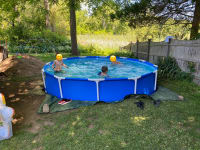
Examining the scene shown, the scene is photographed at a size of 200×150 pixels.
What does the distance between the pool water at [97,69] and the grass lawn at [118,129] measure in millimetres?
2703

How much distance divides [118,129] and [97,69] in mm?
5413

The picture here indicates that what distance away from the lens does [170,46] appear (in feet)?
24.1

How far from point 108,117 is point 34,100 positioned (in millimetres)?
2653

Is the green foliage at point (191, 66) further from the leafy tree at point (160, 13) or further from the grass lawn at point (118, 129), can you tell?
the grass lawn at point (118, 129)

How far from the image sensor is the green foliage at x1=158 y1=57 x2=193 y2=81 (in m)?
6.41

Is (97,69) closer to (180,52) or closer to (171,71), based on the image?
(171,71)

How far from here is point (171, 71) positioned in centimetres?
692

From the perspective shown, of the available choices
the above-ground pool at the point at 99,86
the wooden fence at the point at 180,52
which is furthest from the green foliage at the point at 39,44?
the above-ground pool at the point at 99,86

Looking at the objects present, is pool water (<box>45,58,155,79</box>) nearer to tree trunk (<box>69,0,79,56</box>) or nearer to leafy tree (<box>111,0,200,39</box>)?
leafy tree (<box>111,0,200,39</box>)

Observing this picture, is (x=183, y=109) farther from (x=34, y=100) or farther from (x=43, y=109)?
(x=34, y=100)

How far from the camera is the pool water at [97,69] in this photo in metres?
7.27

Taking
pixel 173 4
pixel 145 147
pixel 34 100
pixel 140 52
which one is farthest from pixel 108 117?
pixel 140 52

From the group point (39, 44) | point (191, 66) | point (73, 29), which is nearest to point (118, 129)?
point (191, 66)

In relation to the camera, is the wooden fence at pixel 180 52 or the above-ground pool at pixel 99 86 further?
the wooden fence at pixel 180 52
